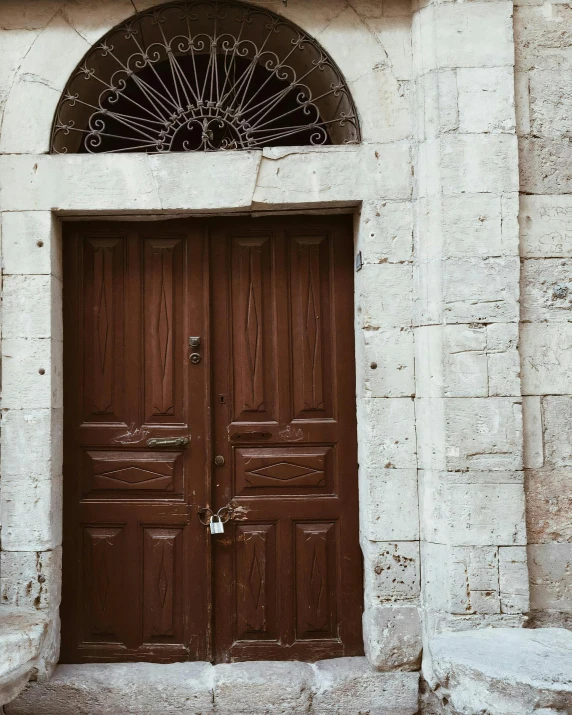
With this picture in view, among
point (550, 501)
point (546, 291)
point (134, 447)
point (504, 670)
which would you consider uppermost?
point (546, 291)

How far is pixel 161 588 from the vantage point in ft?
Answer: 11.7

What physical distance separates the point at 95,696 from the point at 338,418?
1.93 meters

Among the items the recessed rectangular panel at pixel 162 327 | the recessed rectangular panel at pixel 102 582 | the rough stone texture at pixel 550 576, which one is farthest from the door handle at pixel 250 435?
the rough stone texture at pixel 550 576

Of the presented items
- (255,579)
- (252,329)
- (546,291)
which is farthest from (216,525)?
(546,291)

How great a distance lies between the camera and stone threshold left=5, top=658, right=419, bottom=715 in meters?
3.30

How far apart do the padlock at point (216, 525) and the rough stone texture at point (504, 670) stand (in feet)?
4.02

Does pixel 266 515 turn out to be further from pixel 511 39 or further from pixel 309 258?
pixel 511 39

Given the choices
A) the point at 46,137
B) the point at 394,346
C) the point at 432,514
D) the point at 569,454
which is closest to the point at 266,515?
the point at 432,514

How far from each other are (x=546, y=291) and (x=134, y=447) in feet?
7.82

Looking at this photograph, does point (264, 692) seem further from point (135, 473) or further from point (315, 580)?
point (135, 473)

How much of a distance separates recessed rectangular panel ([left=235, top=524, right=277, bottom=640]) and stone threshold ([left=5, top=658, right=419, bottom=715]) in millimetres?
290

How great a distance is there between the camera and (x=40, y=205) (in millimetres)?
3420

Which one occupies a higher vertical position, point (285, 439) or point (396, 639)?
point (285, 439)

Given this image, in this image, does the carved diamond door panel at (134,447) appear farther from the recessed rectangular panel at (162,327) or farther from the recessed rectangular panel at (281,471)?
the recessed rectangular panel at (281,471)
